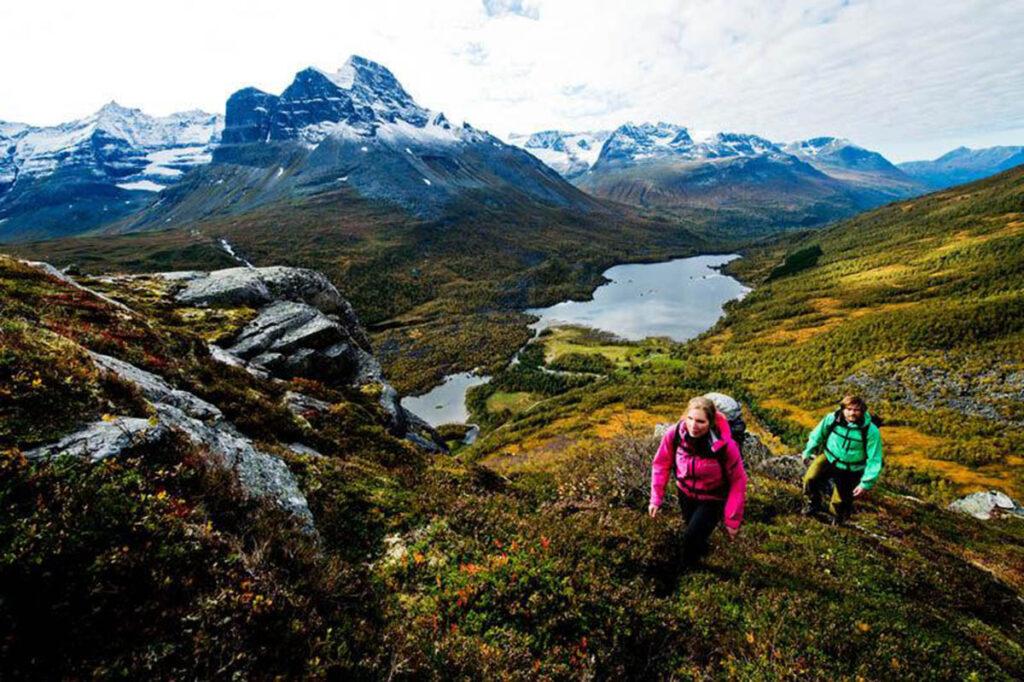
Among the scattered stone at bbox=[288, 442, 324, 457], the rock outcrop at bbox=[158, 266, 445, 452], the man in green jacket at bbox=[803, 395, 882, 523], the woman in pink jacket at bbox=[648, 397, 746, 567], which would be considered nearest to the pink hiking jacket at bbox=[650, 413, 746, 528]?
the woman in pink jacket at bbox=[648, 397, 746, 567]

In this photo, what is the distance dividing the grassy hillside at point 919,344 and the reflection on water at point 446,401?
60354 millimetres

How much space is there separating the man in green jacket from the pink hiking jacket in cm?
395

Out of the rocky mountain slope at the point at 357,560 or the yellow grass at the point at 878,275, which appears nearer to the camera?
the rocky mountain slope at the point at 357,560

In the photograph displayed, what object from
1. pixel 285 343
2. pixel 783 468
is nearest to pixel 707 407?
pixel 783 468

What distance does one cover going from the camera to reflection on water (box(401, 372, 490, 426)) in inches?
3826

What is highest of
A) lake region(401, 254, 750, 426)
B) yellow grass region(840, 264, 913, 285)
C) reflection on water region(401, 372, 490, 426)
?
yellow grass region(840, 264, 913, 285)

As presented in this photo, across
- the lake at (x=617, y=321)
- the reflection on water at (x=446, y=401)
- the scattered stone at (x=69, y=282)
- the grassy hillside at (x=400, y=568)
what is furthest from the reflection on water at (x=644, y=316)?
the scattered stone at (x=69, y=282)

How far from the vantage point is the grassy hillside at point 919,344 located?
A: 5041 cm

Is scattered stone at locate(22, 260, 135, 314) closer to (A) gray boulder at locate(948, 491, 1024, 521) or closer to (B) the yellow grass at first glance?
(A) gray boulder at locate(948, 491, 1024, 521)

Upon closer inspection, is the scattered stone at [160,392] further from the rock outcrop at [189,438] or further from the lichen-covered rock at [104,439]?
the lichen-covered rock at [104,439]

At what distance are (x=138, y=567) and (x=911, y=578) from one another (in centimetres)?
1407

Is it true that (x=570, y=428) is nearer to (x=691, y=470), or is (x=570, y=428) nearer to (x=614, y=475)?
(x=614, y=475)

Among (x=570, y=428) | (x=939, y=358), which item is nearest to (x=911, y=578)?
(x=570, y=428)

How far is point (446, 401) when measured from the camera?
106062mm
